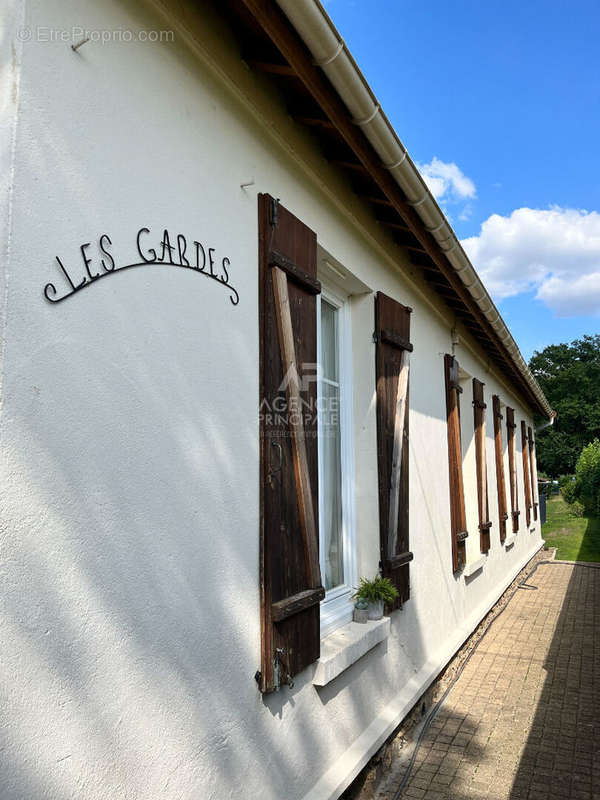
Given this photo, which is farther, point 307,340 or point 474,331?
point 474,331

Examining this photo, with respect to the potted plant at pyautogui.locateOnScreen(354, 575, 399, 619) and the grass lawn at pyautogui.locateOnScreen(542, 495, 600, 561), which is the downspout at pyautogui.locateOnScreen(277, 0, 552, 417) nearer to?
the potted plant at pyautogui.locateOnScreen(354, 575, 399, 619)

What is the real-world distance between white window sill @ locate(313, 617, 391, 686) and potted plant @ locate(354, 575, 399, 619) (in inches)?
2.4

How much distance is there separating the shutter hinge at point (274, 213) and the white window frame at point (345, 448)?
858 millimetres

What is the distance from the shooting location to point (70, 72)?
1.69 m

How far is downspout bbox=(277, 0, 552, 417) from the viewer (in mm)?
2377

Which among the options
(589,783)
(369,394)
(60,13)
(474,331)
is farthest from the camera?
(474,331)

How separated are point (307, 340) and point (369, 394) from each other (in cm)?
105

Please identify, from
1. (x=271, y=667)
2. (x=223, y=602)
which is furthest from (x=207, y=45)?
(x=271, y=667)

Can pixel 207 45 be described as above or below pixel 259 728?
above

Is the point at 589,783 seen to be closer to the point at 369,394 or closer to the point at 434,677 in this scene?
the point at 434,677

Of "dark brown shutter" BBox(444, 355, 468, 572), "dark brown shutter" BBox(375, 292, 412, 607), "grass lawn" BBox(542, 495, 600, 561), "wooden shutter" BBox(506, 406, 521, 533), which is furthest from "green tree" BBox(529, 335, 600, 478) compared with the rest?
"dark brown shutter" BBox(375, 292, 412, 607)

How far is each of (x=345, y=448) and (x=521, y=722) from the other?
8.22ft

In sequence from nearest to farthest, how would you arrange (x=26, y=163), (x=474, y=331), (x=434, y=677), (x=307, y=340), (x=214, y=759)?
1. (x=26, y=163)
2. (x=214, y=759)
3. (x=307, y=340)
4. (x=434, y=677)
5. (x=474, y=331)

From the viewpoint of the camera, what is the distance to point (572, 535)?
16516 mm
